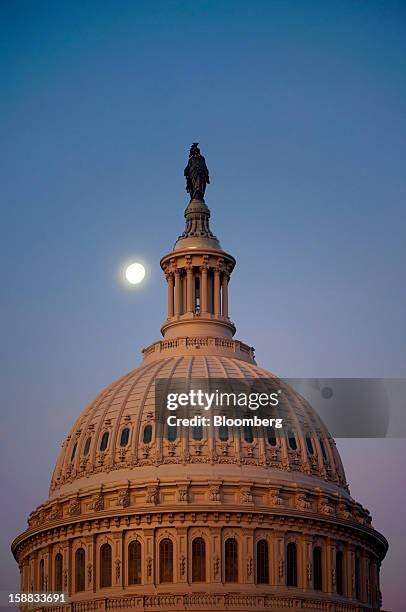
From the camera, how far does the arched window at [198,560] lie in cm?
13112

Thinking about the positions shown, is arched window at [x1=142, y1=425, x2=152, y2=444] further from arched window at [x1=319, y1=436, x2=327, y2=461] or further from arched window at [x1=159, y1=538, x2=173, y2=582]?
arched window at [x1=319, y1=436, x2=327, y2=461]

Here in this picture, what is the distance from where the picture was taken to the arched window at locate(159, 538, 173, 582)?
430 feet

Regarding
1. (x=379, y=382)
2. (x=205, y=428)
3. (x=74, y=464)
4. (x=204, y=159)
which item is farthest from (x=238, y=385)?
(x=379, y=382)

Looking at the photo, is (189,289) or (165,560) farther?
(189,289)

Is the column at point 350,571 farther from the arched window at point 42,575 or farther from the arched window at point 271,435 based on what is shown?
the arched window at point 42,575

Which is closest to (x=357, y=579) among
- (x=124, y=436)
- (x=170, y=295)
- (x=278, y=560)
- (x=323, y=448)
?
(x=278, y=560)

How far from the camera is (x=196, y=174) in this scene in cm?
15600

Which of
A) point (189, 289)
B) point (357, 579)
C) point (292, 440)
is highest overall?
point (189, 289)

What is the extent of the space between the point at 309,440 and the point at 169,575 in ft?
53.2

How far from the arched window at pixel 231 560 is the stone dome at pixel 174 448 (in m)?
4.55

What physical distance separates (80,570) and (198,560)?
28.6 ft

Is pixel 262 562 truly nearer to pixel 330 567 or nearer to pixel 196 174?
pixel 330 567

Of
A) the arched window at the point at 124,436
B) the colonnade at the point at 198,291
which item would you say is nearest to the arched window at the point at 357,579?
the arched window at the point at 124,436

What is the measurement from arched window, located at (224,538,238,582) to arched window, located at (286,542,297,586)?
12.6ft
